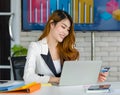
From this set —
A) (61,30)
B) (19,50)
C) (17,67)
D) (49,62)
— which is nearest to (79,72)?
(49,62)

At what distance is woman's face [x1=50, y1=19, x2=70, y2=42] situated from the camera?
3.08 metres

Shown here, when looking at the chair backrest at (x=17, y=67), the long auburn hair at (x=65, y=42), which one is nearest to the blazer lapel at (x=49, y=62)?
the long auburn hair at (x=65, y=42)

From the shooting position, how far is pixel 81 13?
170 inches

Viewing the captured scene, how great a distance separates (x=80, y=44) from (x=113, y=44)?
1.41 feet

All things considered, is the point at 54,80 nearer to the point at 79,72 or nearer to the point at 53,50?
the point at 79,72

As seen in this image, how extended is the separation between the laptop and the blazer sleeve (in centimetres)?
30

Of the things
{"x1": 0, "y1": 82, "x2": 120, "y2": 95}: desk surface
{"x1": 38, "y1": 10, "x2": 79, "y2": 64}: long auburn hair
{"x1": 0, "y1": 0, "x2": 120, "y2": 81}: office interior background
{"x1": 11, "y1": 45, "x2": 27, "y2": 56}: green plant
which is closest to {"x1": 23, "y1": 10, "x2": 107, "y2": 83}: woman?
{"x1": 38, "y1": 10, "x2": 79, "y2": 64}: long auburn hair

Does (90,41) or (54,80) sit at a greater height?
(90,41)

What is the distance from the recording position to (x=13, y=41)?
177 inches

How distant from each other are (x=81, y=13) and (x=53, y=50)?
1.30m

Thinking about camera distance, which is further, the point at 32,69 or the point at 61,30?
the point at 61,30

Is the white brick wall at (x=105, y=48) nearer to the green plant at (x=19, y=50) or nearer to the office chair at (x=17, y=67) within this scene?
the green plant at (x=19, y=50)

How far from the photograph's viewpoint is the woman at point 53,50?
2.99 m

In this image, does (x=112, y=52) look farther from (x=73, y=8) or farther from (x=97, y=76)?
(x=97, y=76)
